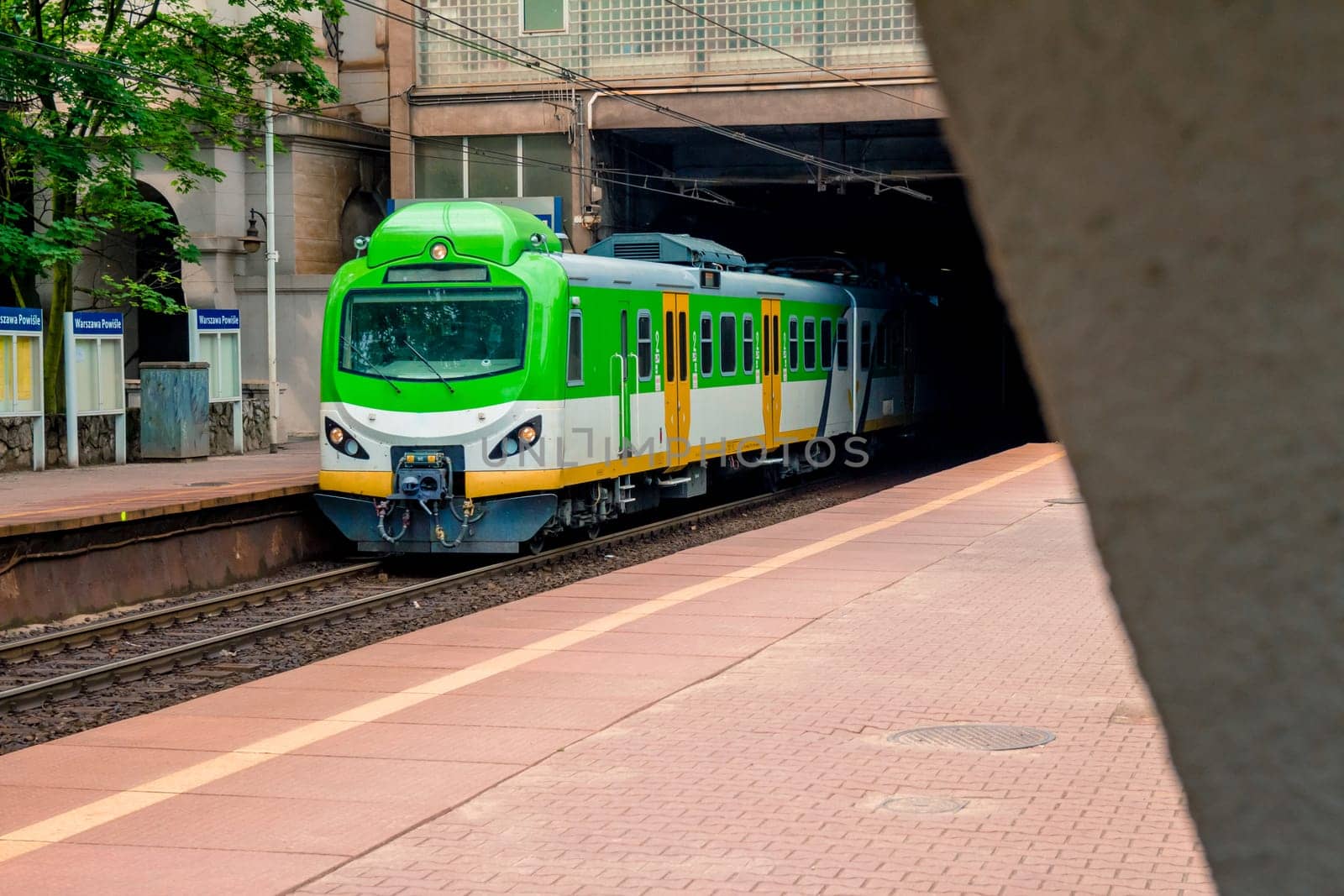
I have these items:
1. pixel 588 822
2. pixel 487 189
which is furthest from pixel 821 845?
pixel 487 189

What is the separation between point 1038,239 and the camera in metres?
0.97

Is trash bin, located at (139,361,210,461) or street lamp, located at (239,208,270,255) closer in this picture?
trash bin, located at (139,361,210,461)

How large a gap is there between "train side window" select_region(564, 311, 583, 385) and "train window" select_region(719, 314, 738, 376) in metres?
4.38

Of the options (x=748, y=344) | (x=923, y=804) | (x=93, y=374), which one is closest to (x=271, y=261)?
(x=93, y=374)

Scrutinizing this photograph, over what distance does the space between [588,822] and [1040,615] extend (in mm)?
6438

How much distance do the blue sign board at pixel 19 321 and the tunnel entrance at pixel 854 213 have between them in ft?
38.0

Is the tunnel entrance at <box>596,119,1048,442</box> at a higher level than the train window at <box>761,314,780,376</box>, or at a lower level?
higher

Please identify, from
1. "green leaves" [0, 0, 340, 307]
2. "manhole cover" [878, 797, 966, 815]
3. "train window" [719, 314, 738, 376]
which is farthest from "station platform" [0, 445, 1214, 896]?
"green leaves" [0, 0, 340, 307]

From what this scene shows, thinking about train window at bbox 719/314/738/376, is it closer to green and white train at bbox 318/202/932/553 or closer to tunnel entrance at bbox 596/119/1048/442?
green and white train at bbox 318/202/932/553

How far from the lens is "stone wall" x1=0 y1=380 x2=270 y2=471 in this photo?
867 inches

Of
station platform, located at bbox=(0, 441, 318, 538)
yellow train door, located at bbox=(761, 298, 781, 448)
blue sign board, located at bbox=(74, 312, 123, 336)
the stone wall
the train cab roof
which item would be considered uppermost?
the train cab roof

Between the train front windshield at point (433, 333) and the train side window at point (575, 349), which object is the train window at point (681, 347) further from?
the train front windshield at point (433, 333)

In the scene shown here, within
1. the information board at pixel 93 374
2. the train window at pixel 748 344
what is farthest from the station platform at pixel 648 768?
the information board at pixel 93 374

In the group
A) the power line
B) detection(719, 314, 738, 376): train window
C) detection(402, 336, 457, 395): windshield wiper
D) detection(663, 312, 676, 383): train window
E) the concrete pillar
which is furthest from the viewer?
the power line
